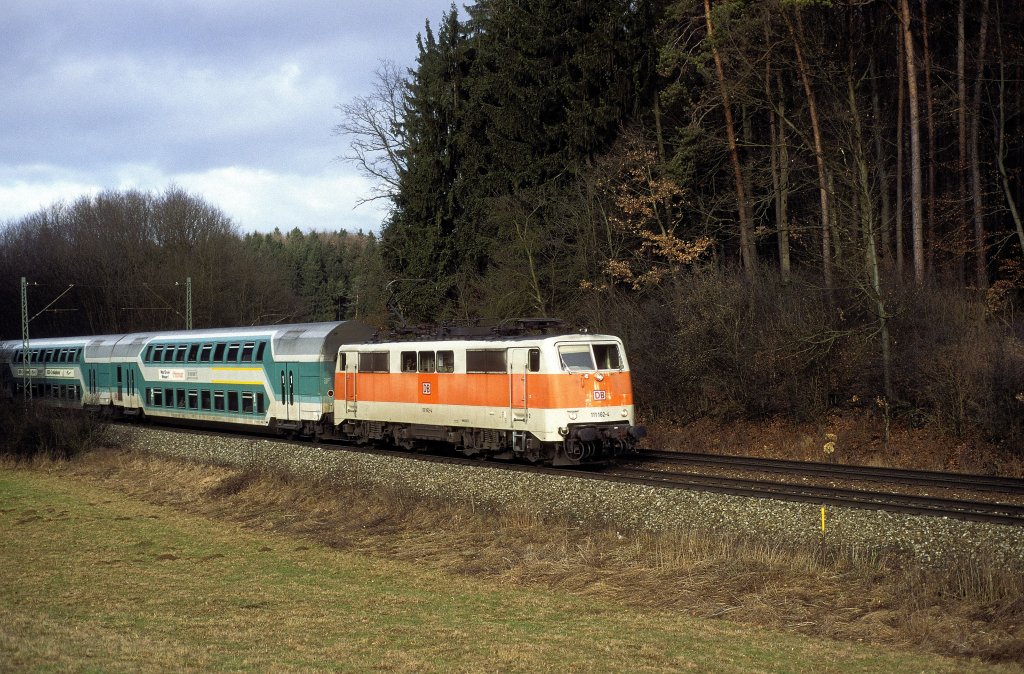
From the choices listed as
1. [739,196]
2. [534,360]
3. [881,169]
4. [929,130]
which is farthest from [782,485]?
[929,130]

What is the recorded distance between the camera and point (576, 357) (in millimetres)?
21500

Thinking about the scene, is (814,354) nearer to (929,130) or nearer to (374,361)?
(374,361)

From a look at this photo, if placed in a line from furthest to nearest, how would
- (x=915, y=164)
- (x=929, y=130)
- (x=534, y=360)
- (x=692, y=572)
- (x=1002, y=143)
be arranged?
1. (x=929, y=130)
2. (x=1002, y=143)
3. (x=915, y=164)
4. (x=534, y=360)
5. (x=692, y=572)

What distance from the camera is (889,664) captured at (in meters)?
10.2

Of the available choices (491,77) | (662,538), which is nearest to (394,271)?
(491,77)

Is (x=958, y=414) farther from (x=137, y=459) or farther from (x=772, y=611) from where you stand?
(x=137, y=459)

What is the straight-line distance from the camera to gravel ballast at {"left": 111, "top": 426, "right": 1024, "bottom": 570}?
45.2 ft

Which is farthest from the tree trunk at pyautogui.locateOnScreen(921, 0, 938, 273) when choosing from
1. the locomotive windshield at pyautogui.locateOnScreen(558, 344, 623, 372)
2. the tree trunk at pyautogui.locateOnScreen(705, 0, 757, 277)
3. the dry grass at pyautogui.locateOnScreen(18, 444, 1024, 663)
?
the dry grass at pyautogui.locateOnScreen(18, 444, 1024, 663)

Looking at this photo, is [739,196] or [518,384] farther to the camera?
[739,196]

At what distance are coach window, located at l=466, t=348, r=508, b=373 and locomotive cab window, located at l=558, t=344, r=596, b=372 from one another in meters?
1.41

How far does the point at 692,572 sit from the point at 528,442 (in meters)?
8.11

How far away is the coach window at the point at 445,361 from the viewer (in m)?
23.5

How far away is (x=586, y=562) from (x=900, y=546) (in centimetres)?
440

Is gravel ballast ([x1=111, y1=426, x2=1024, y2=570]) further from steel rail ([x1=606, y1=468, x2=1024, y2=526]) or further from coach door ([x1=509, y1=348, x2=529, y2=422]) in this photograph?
coach door ([x1=509, y1=348, x2=529, y2=422])
